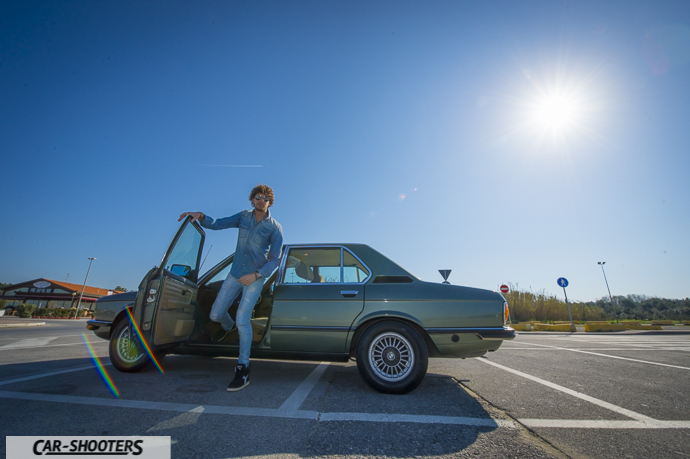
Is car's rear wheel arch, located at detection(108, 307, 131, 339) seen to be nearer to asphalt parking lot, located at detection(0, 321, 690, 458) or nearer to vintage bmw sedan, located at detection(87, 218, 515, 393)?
vintage bmw sedan, located at detection(87, 218, 515, 393)

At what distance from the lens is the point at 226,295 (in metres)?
3.40

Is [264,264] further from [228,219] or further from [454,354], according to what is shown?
[454,354]

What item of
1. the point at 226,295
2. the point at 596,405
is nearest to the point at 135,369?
the point at 226,295

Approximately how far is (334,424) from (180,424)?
1.04 m

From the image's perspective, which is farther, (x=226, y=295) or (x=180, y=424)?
(x=226, y=295)

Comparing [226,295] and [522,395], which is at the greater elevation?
[226,295]

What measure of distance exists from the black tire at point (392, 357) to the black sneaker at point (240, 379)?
45.6 inches

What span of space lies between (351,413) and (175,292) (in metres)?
2.56

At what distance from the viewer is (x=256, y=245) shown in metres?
3.36

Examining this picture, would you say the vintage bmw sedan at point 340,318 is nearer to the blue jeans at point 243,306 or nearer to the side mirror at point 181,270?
the side mirror at point 181,270

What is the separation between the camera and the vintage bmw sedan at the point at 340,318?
301cm

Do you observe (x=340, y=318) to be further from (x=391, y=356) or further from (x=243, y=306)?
Result: (x=243, y=306)

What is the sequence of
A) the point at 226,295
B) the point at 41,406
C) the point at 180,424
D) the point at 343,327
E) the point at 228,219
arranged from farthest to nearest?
1. the point at 228,219
2. the point at 226,295
3. the point at 343,327
4. the point at 41,406
5. the point at 180,424

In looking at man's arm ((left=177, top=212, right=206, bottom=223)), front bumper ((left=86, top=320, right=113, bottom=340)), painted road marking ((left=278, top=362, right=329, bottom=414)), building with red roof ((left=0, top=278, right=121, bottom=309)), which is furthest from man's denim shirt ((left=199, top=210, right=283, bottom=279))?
building with red roof ((left=0, top=278, right=121, bottom=309))
